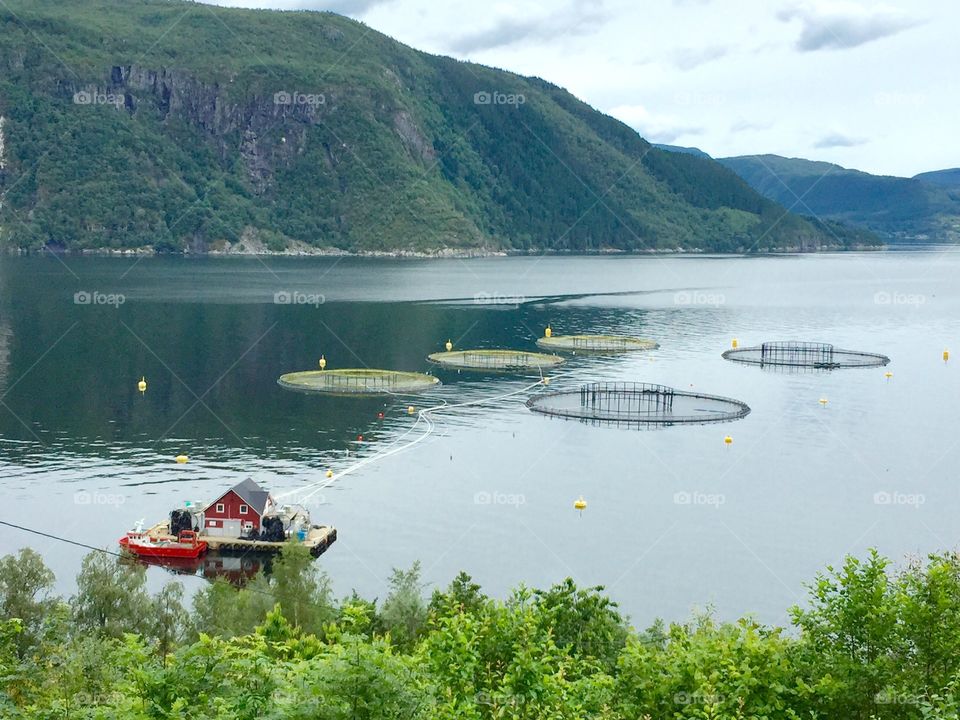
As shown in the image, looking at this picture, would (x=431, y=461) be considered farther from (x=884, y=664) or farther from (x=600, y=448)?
(x=884, y=664)

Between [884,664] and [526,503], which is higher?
[884,664]

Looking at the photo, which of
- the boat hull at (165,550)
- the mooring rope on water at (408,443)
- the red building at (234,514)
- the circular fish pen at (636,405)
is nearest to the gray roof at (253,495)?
the red building at (234,514)

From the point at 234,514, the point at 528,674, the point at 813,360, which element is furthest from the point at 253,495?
the point at 813,360

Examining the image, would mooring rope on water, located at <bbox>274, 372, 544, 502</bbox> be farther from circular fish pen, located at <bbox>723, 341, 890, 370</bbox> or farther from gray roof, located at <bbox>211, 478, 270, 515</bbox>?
circular fish pen, located at <bbox>723, 341, 890, 370</bbox>

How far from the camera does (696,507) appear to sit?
104m

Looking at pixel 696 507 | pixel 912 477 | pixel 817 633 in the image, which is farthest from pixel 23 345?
pixel 817 633

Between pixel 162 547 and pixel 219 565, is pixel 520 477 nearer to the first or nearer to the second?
pixel 219 565

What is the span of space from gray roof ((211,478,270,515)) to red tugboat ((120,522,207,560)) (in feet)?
16.2

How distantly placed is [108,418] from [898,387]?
371 ft

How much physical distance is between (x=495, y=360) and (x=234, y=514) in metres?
97.3

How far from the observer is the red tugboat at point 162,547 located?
88.3 m

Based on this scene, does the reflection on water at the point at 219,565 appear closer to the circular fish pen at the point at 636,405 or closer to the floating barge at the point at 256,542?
the floating barge at the point at 256,542

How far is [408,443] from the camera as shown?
A: 125 m

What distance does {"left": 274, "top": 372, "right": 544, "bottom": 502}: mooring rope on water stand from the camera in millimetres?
104875
